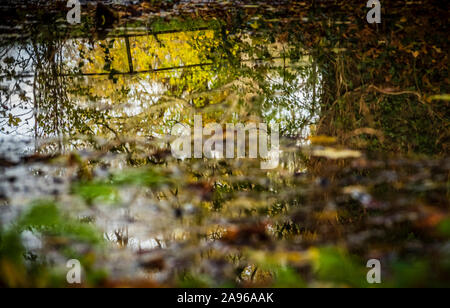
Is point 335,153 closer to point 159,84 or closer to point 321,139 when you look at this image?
point 321,139

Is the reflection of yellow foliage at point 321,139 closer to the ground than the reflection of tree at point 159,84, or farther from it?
closer to the ground

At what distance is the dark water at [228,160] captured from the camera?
1354 millimetres

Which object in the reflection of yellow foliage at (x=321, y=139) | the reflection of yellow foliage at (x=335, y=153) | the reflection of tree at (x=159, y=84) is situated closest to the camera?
the reflection of yellow foliage at (x=335, y=153)

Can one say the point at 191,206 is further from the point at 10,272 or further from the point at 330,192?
the point at 10,272

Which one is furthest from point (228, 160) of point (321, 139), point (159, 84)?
point (159, 84)

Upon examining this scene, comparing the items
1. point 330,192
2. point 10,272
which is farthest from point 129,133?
point 10,272

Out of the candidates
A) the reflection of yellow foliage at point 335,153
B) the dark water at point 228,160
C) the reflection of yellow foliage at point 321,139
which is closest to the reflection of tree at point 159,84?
the dark water at point 228,160

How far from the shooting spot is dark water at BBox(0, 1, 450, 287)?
4.44 ft

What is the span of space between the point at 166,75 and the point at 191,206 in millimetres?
1626

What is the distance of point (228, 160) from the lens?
215cm

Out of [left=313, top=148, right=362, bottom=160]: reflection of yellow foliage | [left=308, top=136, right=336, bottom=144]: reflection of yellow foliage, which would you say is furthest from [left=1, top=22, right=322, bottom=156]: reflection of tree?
[left=313, top=148, right=362, bottom=160]: reflection of yellow foliage

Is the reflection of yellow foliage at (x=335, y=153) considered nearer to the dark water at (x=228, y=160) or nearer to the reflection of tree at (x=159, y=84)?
the dark water at (x=228, y=160)

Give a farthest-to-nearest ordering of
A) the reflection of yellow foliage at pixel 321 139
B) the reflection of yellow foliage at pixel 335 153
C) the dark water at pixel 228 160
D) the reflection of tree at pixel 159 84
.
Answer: the reflection of tree at pixel 159 84 < the reflection of yellow foliage at pixel 321 139 < the reflection of yellow foliage at pixel 335 153 < the dark water at pixel 228 160

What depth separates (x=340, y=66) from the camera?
2801mm
